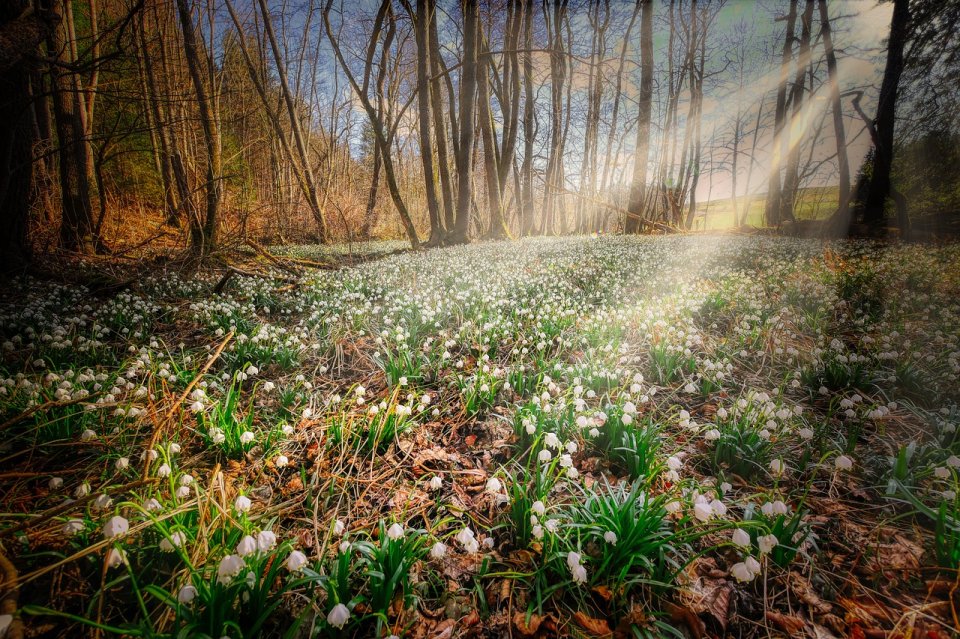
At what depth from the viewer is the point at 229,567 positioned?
121 cm

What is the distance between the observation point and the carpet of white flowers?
1363mm

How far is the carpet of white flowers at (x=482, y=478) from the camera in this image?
136 centimetres

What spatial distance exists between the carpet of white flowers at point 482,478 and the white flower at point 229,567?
10mm

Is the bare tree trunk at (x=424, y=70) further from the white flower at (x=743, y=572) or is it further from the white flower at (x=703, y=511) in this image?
the white flower at (x=743, y=572)

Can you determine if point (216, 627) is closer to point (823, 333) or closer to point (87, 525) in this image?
point (87, 525)

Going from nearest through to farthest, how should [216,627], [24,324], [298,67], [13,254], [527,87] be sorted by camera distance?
[216,627] < [24,324] < [13,254] < [298,67] < [527,87]

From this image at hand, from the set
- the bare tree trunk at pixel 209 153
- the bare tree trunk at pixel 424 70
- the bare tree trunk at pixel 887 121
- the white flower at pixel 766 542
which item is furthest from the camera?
the bare tree trunk at pixel 424 70

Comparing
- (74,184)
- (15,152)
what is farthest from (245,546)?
(74,184)

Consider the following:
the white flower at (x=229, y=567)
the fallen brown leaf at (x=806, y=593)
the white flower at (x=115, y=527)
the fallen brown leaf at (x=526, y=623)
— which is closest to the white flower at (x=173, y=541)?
the white flower at (x=115, y=527)

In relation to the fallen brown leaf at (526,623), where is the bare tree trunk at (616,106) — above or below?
above

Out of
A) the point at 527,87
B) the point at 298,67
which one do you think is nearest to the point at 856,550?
the point at 527,87

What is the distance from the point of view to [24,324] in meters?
3.88

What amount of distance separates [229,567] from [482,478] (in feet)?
4.39

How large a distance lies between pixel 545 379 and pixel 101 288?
266 inches
